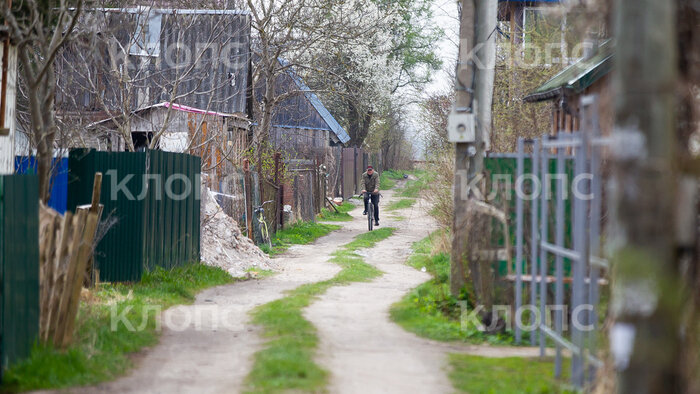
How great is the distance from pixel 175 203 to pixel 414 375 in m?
7.50

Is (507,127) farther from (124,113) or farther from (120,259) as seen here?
(120,259)

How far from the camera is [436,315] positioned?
990cm

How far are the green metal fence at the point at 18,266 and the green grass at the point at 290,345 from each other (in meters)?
1.92

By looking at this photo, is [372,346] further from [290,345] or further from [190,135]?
[190,135]

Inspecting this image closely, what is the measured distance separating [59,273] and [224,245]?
866cm

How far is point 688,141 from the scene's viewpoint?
5.25m

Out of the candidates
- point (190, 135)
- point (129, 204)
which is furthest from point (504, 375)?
point (190, 135)

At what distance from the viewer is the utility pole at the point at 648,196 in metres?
3.88

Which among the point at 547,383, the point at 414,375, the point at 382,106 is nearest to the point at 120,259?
the point at 414,375

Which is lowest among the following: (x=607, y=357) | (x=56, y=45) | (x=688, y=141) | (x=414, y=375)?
(x=414, y=375)

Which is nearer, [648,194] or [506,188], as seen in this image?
[648,194]

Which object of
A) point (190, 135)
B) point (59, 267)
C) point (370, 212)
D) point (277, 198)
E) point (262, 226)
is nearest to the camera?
point (59, 267)

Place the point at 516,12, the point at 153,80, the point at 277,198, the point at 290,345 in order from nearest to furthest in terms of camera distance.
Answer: the point at 290,345 → the point at 153,80 → the point at 277,198 → the point at 516,12

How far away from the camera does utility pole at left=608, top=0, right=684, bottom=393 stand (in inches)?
153
